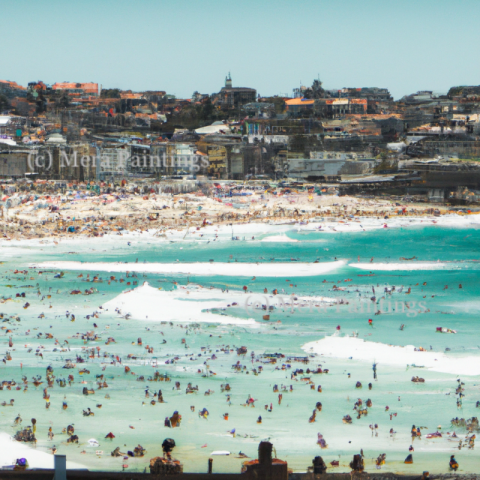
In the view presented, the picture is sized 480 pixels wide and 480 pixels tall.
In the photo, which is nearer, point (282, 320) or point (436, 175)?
point (282, 320)

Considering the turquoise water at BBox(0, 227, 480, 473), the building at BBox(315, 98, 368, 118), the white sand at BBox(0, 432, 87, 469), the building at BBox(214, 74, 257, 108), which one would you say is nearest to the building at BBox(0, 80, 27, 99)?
the building at BBox(214, 74, 257, 108)

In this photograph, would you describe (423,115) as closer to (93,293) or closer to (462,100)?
(462,100)

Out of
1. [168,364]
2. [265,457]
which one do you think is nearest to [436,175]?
[168,364]

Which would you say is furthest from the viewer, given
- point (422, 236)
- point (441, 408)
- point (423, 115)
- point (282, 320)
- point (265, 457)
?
point (423, 115)

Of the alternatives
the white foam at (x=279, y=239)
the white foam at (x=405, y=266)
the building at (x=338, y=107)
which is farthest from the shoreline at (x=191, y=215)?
the building at (x=338, y=107)

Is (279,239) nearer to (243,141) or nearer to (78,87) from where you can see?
(243,141)

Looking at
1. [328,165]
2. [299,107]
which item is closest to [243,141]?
[328,165]
